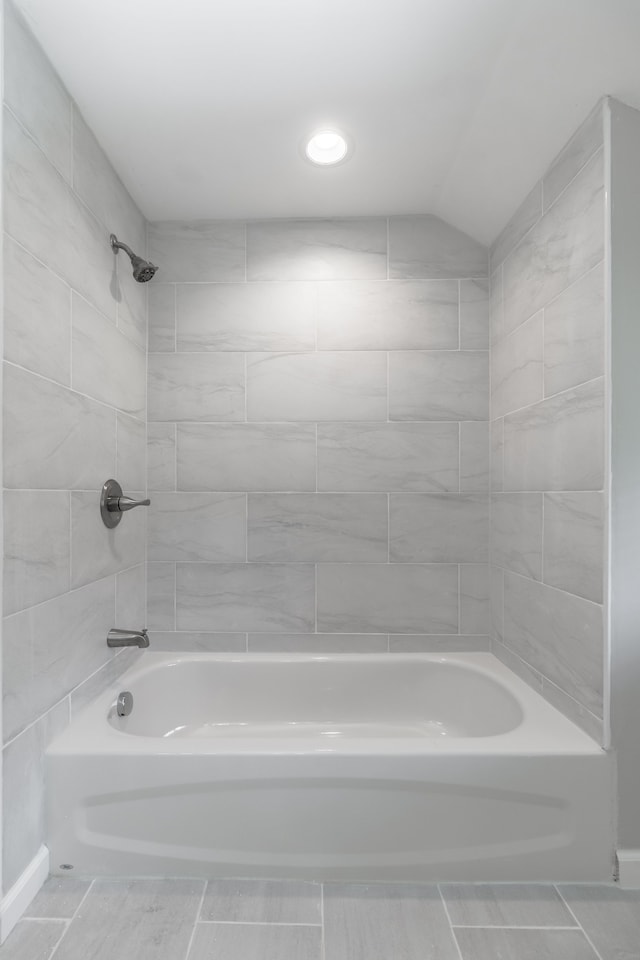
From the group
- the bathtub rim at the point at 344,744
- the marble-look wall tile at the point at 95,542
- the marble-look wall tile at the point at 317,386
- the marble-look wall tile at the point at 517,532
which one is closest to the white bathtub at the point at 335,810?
the bathtub rim at the point at 344,744

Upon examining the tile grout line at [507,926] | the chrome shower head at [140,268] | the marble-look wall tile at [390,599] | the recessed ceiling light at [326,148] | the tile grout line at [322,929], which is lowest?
the tile grout line at [322,929]

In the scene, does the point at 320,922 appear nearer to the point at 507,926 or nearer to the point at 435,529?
the point at 507,926

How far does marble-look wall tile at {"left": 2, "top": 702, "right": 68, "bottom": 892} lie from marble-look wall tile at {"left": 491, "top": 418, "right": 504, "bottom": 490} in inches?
68.7

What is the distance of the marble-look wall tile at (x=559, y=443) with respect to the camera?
1.55m

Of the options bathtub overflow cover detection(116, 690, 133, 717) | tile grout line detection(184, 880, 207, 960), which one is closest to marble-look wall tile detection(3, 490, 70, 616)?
bathtub overflow cover detection(116, 690, 133, 717)

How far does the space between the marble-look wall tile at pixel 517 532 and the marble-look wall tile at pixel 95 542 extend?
4.79 ft

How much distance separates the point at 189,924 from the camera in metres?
1.36

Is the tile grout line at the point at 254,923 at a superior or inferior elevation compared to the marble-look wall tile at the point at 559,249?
inferior

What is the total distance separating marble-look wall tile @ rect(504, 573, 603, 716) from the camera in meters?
1.56

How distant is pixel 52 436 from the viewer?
1.55 meters

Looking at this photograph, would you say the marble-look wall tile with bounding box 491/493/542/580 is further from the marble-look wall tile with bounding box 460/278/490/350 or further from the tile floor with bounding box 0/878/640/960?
the tile floor with bounding box 0/878/640/960

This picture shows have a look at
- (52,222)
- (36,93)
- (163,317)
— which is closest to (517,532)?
(163,317)

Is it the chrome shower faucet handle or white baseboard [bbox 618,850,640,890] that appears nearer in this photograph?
white baseboard [bbox 618,850,640,890]

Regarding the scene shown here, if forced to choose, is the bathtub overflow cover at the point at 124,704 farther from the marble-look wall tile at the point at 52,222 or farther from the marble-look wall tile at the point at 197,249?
the marble-look wall tile at the point at 197,249
